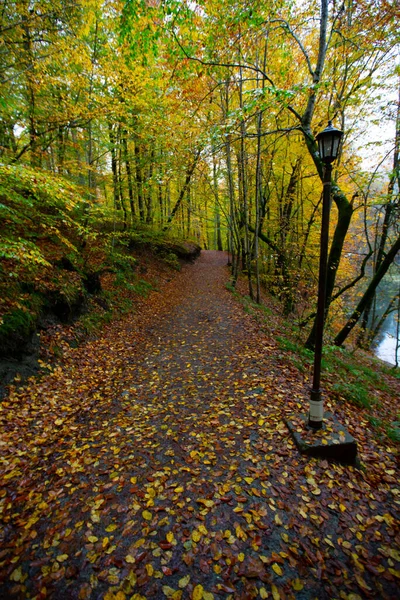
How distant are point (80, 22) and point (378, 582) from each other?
1198cm

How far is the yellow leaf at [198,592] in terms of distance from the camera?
A: 85.5 inches

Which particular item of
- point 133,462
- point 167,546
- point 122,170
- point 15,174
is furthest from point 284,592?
point 122,170

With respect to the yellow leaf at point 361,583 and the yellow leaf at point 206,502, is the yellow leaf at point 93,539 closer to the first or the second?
the yellow leaf at point 206,502

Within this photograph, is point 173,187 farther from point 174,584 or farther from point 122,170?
point 174,584

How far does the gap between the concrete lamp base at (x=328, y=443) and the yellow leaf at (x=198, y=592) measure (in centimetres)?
202

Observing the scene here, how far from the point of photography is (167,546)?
2.54 m

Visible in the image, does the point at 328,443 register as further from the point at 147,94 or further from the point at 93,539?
the point at 147,94

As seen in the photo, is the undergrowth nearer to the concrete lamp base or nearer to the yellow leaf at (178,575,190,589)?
the concrete lamp base

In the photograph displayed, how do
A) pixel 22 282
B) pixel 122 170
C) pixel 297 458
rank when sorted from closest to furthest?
pixel 297 458
pixel 22 282
pixel 122 170

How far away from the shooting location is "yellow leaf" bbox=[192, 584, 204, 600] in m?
2.17

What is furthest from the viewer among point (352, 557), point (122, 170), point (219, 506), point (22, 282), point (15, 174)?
point (122, 170)

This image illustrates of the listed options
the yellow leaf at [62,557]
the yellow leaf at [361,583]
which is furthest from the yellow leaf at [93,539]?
the yellow leaf at [361,583]

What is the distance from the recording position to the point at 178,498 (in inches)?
120

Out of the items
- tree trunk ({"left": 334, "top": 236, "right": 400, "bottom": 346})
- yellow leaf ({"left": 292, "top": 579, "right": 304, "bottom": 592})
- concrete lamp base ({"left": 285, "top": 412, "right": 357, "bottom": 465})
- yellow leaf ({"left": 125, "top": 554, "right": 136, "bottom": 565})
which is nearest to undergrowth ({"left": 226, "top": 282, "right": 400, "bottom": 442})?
tree trunk ({"left": 334, "top": 236, "right": 400, "bottom": 346})
